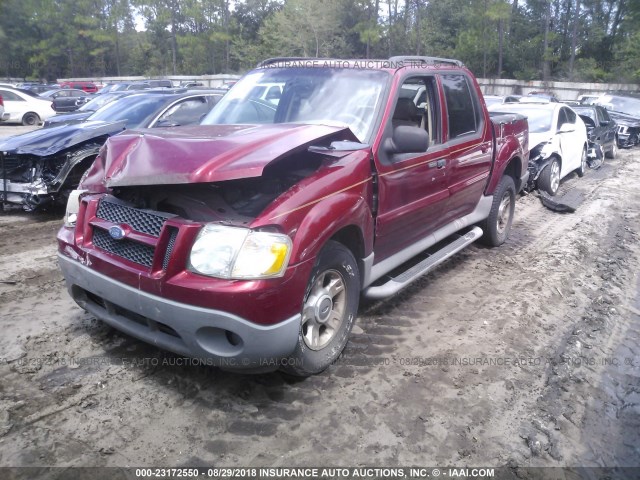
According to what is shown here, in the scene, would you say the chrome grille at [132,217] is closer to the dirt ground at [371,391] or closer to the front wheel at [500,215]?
the dirt ground at [371,391]

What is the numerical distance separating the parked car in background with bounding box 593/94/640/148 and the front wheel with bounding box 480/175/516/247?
12766 mm

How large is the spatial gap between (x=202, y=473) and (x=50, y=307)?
8.01 feet

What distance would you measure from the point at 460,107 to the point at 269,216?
9.90 feet

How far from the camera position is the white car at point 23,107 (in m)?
20.8

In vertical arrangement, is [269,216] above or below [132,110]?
below

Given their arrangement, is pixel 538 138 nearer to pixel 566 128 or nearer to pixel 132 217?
pixel 566 128

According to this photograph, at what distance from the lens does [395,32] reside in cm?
4375

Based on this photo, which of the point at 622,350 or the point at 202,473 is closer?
the point at 202,473

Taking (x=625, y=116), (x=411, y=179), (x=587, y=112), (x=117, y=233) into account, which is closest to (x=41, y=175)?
(x=117, y=233)

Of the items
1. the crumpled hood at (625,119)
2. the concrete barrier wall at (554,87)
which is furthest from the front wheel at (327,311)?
the concrete barrier wall at (554,87)

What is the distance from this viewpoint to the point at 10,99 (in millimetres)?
20859

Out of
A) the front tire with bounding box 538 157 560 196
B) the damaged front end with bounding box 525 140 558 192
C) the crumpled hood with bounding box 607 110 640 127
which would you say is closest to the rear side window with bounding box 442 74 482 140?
the damaged front end with bounding box 525 140 558 192

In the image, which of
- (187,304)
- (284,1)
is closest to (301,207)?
(187,304)

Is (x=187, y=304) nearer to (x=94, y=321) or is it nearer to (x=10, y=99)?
(x=94, y=321)
